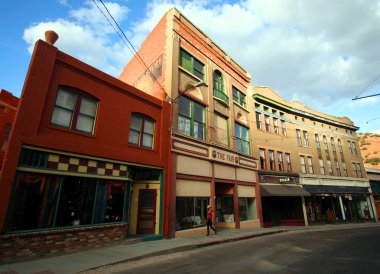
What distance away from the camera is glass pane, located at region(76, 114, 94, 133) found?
385 inches

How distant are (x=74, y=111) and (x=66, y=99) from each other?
1.95ft


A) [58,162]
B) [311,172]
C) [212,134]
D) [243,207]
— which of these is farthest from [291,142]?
[58,162]

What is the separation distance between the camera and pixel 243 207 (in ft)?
61.9

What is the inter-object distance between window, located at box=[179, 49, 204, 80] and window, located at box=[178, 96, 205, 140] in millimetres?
2592

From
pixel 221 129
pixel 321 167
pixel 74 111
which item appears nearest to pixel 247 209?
pixel 221 129

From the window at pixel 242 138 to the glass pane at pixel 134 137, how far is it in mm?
10614

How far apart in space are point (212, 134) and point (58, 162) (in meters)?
11.0

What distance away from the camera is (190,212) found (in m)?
13.9

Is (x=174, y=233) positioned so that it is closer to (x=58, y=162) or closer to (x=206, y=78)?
(x=58, y=162)

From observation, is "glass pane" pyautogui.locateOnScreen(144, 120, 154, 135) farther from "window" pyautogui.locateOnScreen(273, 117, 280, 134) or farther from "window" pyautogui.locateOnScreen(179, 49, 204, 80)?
"window" pyautogui.locateOnScreen(273, 117, 280, 134)

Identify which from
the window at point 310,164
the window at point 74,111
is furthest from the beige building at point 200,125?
the window at point 310,164

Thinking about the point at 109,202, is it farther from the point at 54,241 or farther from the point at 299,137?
the point at 299,137

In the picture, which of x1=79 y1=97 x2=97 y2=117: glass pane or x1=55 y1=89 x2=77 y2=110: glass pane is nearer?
x1=55 y1=89 x2=77 y2=110: glass pane

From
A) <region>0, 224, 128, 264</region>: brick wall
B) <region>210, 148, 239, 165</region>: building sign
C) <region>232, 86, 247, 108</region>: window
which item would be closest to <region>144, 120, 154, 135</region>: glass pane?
<region>210, 148, 239, 165</region>: building sign
